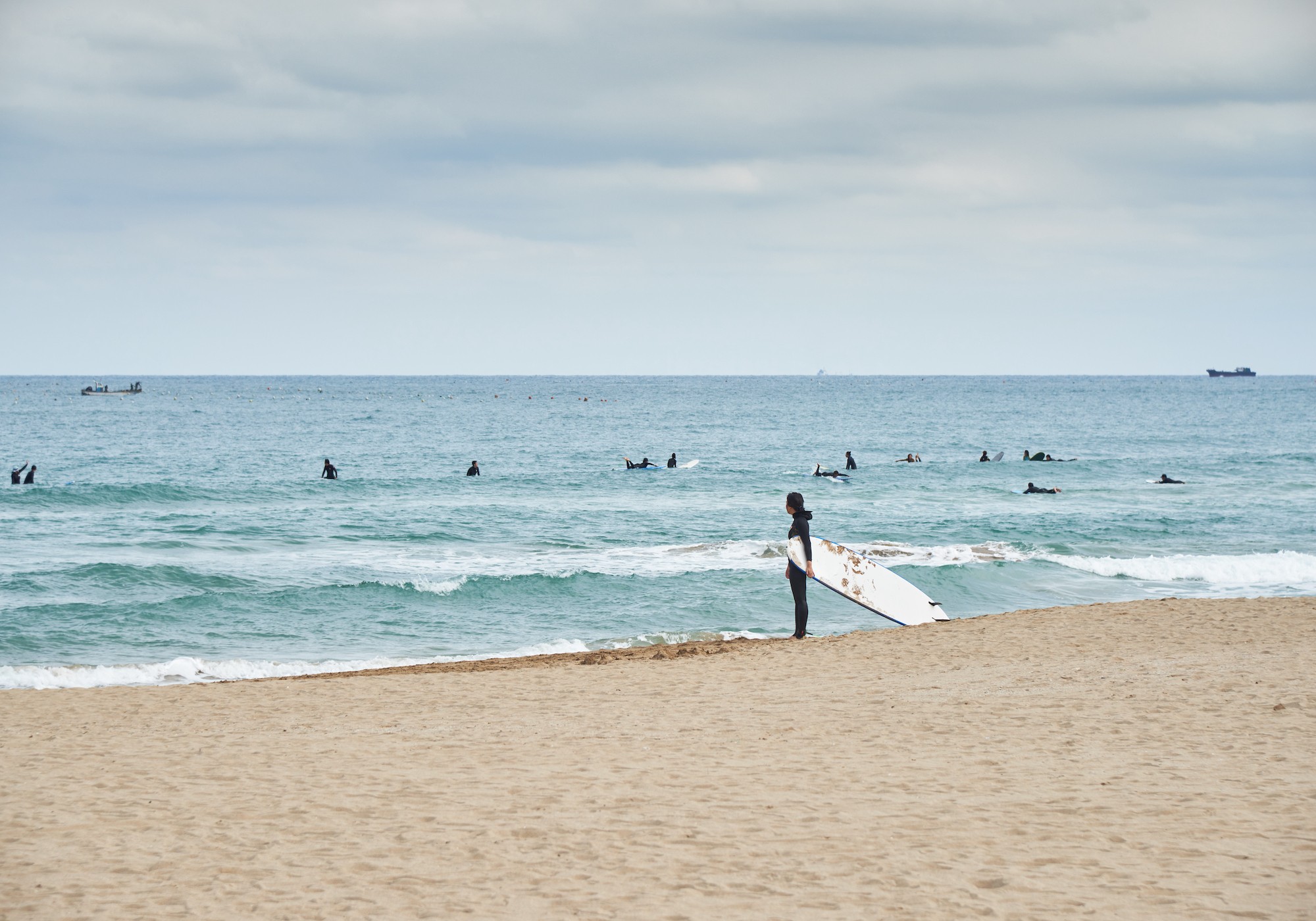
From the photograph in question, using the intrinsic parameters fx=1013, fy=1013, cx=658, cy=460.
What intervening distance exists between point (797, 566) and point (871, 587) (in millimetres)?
3272

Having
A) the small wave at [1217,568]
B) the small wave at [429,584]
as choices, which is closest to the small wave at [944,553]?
the small wave at [1217,568]

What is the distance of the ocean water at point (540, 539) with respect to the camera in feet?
59.6

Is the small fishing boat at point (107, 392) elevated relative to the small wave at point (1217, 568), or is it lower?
elevated

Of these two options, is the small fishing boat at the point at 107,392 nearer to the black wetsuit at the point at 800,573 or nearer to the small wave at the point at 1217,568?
the small wave at the point at 1217,568

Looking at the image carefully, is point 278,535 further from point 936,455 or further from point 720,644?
point 936,455

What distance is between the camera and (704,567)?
23.5 m

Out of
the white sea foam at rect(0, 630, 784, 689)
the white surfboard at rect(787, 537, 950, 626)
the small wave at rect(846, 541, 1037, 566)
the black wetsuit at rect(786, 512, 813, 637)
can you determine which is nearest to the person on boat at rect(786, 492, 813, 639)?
the black wetsuit at rect(786, 512, 813, 637)

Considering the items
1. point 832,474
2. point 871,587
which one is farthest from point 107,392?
point 871,587

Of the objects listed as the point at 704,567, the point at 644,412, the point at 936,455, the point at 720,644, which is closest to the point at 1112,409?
the point at 644,412

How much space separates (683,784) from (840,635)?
7875 mm

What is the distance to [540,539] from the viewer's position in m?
28.4

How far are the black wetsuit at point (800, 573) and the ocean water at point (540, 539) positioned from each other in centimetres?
Answer: 300

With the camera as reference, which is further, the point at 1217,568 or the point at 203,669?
the point at 1217,568

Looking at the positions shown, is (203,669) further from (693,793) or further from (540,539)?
(540,539)
